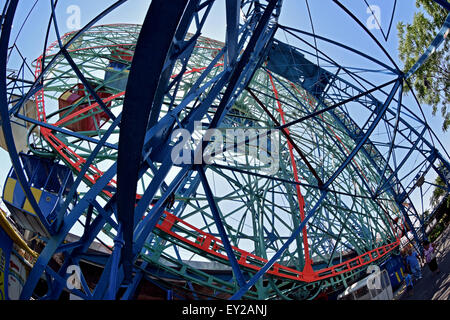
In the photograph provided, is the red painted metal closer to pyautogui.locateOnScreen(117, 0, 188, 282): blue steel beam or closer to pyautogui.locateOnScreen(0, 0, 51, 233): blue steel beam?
pyautogui.locateOnScreen(0, 0, 51, 233): blue steel beam

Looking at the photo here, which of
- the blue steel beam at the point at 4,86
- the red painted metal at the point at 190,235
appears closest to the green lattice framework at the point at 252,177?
the red painted metal at the point at 190,235

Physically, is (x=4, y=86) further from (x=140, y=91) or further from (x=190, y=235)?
(x=190, y=235)

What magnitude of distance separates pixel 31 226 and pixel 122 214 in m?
6.22

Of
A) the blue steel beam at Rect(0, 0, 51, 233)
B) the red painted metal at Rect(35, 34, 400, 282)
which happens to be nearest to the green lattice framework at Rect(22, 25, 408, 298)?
the red painted metal at Rect(35, 34, 400, 282)

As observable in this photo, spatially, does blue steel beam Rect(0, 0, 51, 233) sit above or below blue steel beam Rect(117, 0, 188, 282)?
above

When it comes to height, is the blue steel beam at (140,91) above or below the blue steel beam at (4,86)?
below

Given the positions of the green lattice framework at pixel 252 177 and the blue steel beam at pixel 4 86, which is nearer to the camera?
the blue steel beam at pixel 4 86

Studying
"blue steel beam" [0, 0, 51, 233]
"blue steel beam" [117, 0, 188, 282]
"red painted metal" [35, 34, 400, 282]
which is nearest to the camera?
"blue steel beam" [117, 0, 188, 282]

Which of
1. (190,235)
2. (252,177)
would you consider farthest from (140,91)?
(252,177)

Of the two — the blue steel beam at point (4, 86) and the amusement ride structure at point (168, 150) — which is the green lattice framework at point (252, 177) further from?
the blue steel beam at point (4, 86)

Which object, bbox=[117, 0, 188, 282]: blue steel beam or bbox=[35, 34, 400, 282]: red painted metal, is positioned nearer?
bbox=[117, 0, 188, 282]: blue steel beam
